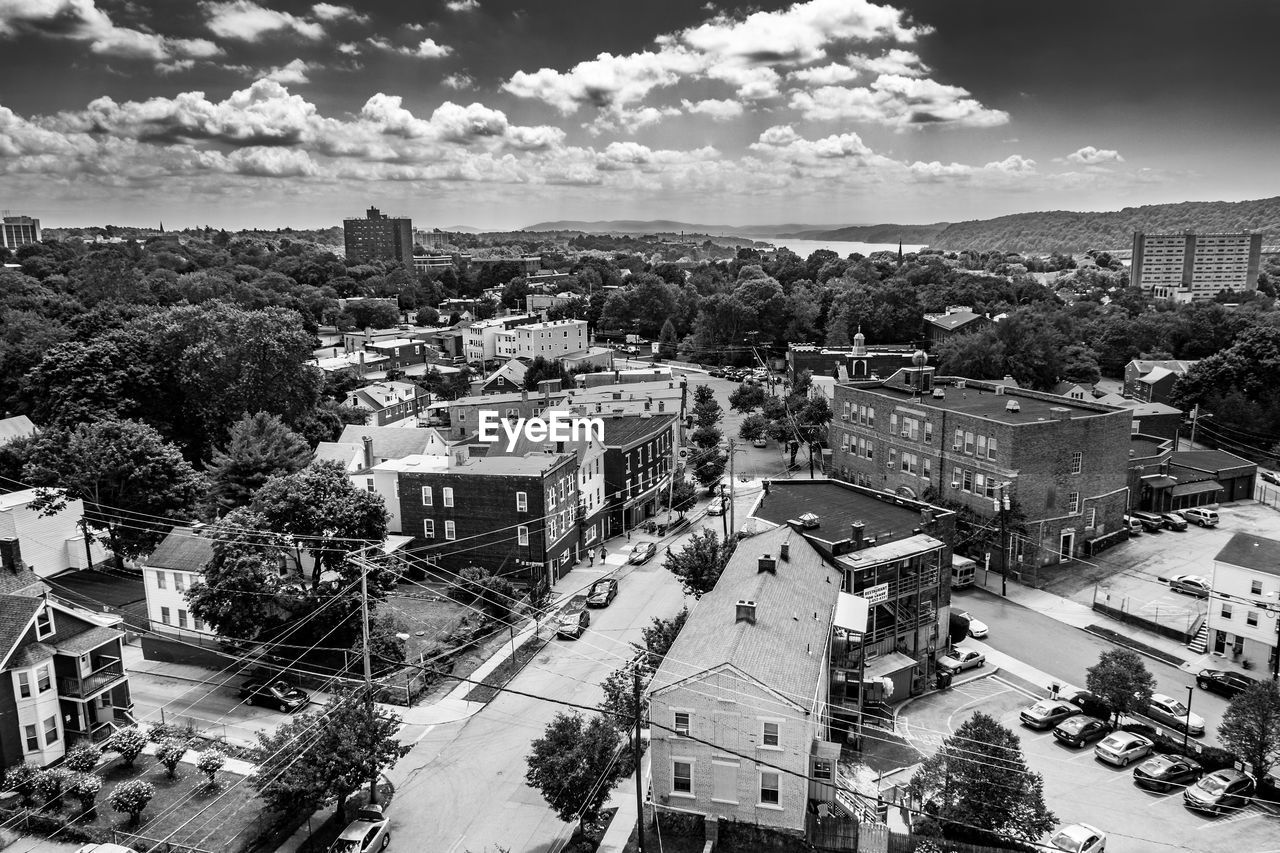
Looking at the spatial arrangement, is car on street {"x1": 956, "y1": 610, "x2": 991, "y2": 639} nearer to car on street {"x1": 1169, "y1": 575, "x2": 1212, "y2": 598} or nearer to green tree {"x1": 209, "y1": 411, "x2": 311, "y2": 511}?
car on street {"x1": 1169, "y1": 575, "x2": 1212, "y2": 598}

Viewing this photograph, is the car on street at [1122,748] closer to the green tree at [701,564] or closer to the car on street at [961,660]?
the car on street at [961,660]

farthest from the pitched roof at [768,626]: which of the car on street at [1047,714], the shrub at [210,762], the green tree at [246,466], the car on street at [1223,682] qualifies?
the green tree at [246,466]

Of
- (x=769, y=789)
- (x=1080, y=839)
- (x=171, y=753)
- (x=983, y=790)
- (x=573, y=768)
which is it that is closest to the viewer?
(x=983, y=790)

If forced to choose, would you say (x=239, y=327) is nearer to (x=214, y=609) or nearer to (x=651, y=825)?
(x=214, y=609)

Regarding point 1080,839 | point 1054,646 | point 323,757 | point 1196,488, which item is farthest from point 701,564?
point 1196,488

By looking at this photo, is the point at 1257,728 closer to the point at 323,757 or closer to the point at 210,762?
the point at 323,757

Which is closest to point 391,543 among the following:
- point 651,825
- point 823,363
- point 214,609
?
point 214,609
